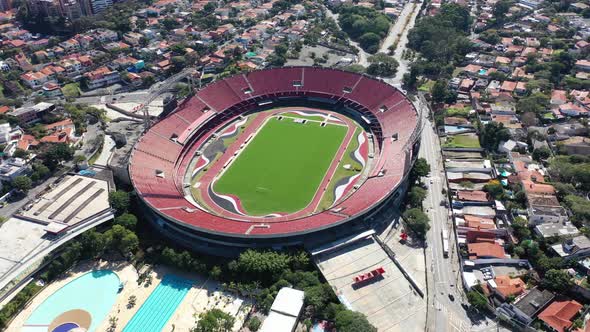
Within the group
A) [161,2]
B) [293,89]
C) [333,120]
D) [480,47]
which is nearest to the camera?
[333,120]

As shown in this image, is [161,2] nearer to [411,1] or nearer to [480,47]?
[411,1]

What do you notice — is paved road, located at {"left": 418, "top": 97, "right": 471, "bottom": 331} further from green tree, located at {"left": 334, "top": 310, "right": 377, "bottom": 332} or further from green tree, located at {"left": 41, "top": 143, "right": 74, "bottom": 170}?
green tree, located at {"left": 41, "top": 143, "right": 74, "bottom": 170}

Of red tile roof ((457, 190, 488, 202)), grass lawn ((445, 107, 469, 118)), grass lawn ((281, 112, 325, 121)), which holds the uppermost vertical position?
red tile roof ((457, 190, 488, 202))

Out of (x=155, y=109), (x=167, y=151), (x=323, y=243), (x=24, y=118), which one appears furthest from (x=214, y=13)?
(x=323, y=243)

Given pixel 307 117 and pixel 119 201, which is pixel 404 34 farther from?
pixel 119 201

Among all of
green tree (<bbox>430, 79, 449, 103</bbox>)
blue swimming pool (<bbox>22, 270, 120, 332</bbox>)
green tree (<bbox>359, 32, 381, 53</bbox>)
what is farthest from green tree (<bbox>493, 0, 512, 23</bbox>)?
blue swimming pool (<bbox>22, 270, 120, 332</bbox>)

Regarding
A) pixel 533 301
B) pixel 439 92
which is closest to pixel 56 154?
pixel 533 301

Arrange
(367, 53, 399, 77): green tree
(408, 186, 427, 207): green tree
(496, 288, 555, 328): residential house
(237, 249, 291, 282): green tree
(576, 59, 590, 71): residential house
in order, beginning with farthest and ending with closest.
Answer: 1. (367, 53, 399, 77): green tree
2. (576, 59, 590, 71): residential house
3. (408, 186, 427, 207): green tree
4. (237, 249, 291, 282): green tree
5. (496, 288, 555, 328): residential house
